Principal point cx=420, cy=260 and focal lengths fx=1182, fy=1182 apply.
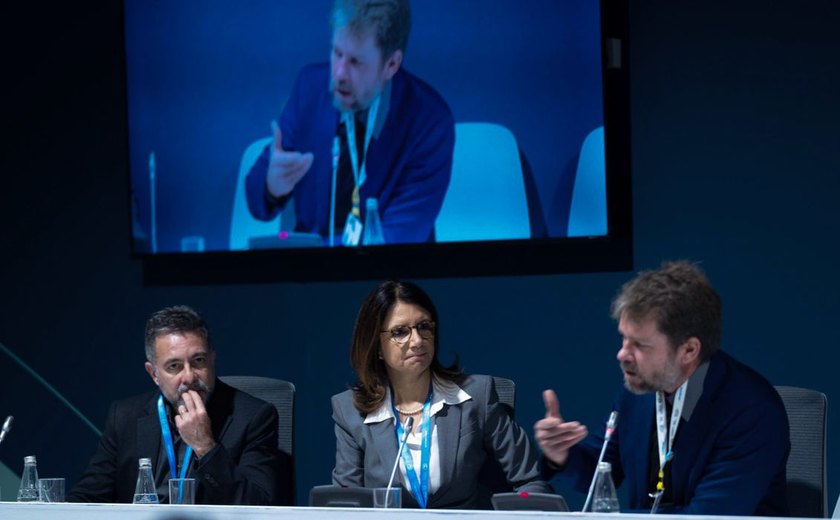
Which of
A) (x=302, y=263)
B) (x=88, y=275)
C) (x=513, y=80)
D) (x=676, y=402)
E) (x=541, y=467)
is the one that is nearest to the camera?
(x=676, y=402)

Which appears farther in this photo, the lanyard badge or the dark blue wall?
the lanyard badge

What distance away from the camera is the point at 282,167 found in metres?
4.45

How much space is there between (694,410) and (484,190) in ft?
5.30

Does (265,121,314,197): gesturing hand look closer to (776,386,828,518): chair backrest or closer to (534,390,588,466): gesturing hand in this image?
(534,390,588,466): gesturing hand

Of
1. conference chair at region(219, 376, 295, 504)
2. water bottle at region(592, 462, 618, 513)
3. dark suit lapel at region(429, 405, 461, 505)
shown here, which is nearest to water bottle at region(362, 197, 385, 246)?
conference chair at region(219, 376, 295, 504)

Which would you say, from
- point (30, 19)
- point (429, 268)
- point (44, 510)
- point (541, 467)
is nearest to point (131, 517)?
point (44, 510)

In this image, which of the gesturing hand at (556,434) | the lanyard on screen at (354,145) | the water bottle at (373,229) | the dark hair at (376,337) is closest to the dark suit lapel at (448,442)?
the dark hair at (376,337)

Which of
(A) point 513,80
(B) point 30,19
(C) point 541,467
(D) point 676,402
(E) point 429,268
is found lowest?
(C) point 541,467

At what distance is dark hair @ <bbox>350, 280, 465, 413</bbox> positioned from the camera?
3.39 m

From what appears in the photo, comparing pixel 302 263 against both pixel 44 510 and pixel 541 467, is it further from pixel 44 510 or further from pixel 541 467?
pixel 44 510

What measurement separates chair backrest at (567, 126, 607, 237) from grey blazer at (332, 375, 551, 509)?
0.90 metres

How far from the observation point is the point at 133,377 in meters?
4.73

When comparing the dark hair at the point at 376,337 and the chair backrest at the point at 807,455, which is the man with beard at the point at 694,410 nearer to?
the chair backrest at the point at 807,455

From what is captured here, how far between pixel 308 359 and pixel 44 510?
2212 mm
